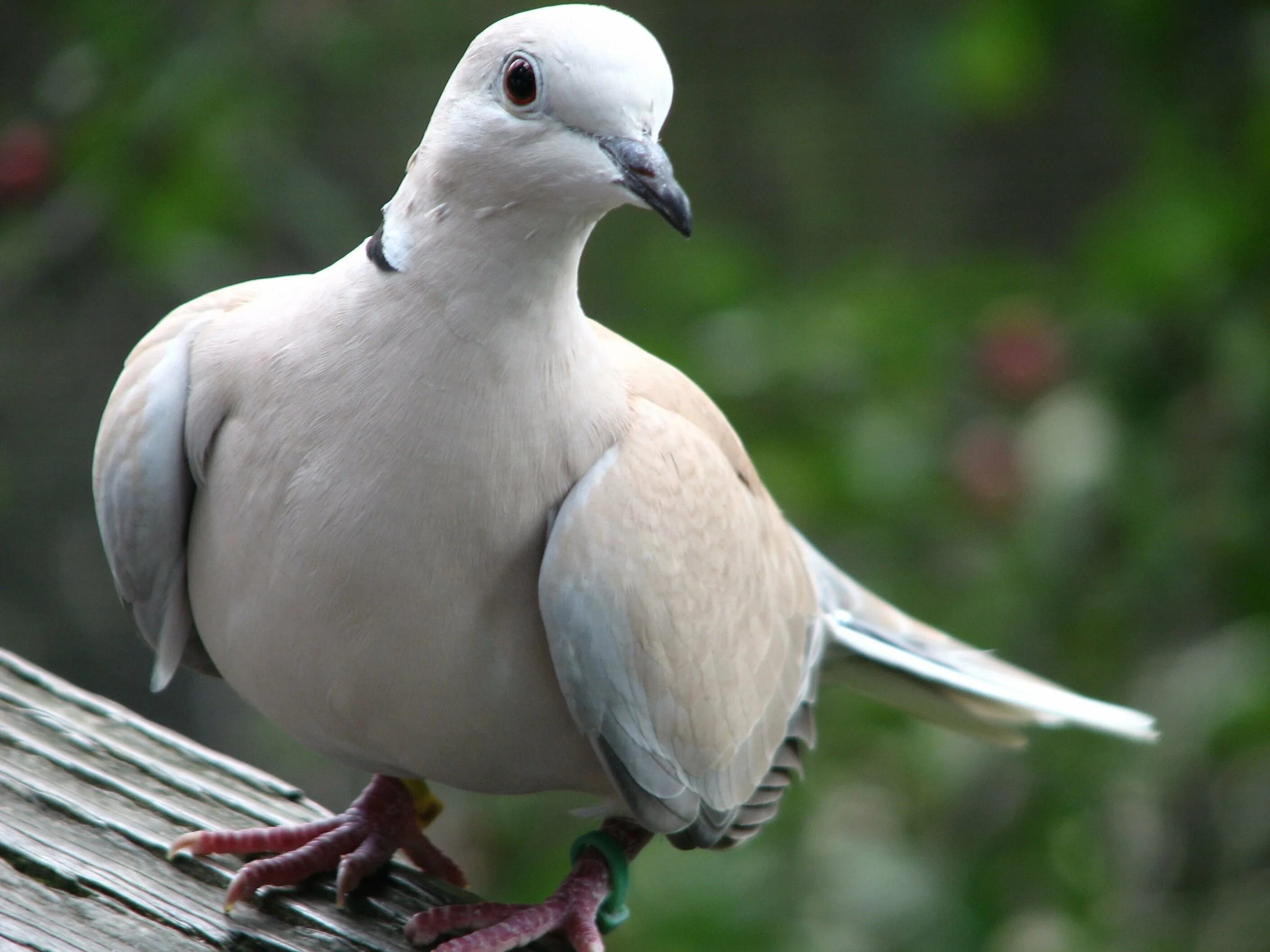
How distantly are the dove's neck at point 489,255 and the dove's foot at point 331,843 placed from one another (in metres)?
0.73

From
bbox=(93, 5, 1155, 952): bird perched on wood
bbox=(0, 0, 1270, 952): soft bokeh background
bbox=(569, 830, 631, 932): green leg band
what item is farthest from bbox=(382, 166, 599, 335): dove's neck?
bbox=(0, 0, 1270, 952): soft bokeh background

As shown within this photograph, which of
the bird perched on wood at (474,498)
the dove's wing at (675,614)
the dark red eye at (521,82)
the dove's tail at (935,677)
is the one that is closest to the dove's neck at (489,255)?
the bird perched on wood at (474,498)

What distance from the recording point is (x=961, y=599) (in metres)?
3.06

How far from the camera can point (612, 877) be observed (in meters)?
1.85

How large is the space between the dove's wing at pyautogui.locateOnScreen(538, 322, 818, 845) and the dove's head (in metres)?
0.31

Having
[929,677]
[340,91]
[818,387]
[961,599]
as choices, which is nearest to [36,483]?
[340,91]

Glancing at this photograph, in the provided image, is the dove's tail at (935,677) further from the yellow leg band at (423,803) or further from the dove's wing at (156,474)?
the dove's wing at (156,474)

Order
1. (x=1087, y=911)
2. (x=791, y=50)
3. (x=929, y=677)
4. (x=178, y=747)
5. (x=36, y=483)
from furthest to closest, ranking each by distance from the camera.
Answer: (x=791, y=50)
(x=36, y=483)
(x=1087, y=911)
(x=929, y=677)
(x=178, y=747)

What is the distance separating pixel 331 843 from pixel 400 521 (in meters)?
0.55

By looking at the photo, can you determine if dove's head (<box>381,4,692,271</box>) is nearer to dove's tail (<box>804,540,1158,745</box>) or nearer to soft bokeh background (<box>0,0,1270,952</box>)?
dove's tail (<box>804,540,1158,745</box>)

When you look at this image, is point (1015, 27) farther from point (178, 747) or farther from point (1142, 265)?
point (178, 747)

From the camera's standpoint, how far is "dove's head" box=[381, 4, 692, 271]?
139 cm

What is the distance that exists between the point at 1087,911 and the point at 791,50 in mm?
3699

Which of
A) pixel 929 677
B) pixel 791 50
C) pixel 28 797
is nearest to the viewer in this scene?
pixel 28 797
